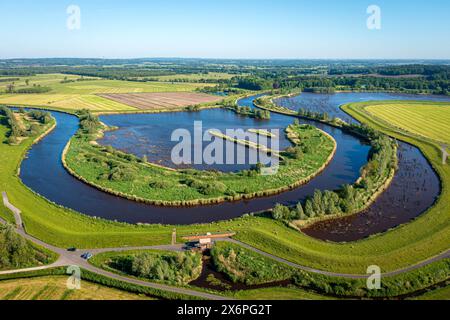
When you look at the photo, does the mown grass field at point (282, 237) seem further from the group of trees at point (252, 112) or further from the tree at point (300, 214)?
the group of trees at point (252, 112)

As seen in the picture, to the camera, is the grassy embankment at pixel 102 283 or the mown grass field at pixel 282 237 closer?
the grassy embankment at pixel 102 283

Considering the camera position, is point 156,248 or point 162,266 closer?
point 162,266

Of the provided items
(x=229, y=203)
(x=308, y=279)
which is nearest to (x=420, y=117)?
(x=229, y=203)

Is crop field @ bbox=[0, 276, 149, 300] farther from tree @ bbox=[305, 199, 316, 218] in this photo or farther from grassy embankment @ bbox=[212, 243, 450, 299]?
tree @ bbox=[305, 199, 316, 218]

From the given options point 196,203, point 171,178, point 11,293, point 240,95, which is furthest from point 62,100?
point 11,293

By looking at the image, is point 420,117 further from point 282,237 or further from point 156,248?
point 156,248

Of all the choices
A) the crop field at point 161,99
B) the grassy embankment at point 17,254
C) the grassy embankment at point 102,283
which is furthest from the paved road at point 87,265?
the crop field at point 161,99
